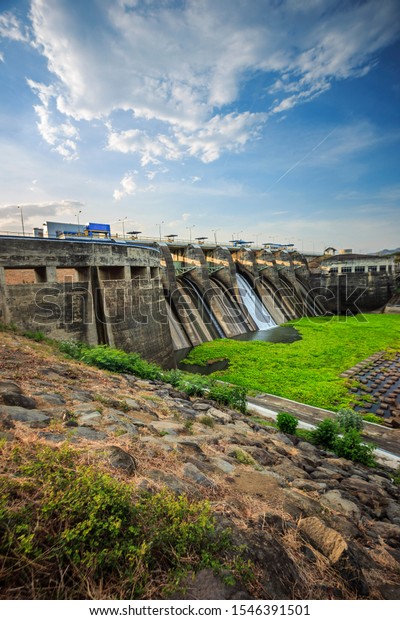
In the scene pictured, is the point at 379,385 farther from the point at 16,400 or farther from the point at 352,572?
the point at 16,400

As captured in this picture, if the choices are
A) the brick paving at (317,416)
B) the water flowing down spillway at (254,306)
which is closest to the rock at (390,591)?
the brick paving at (317,416)

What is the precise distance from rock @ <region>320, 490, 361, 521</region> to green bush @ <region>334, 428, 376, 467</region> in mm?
3236

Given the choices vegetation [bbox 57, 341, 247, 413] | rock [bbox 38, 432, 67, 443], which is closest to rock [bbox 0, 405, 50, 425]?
rock [bbox 38, 432, 67, 443]

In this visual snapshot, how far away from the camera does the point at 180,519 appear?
279cm

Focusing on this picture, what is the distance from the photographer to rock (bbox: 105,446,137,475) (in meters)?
3.63

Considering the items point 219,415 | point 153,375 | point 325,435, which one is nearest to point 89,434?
point 219,415

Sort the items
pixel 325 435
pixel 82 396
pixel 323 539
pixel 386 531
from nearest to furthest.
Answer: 1. pixel 323 539
2. pixel 386 531
3. pixel 82 396
4. pixel 325 435

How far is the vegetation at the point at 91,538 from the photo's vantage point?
2033mm

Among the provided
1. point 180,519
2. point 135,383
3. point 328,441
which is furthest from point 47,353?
point 328,441

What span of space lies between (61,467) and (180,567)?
145cm

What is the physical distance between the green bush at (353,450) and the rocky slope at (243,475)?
1.55 feet

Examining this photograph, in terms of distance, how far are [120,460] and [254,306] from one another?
101 feet

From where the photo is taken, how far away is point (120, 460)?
12.3ft

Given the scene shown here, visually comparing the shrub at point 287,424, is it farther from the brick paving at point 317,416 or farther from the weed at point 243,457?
the weed at point 243,457
